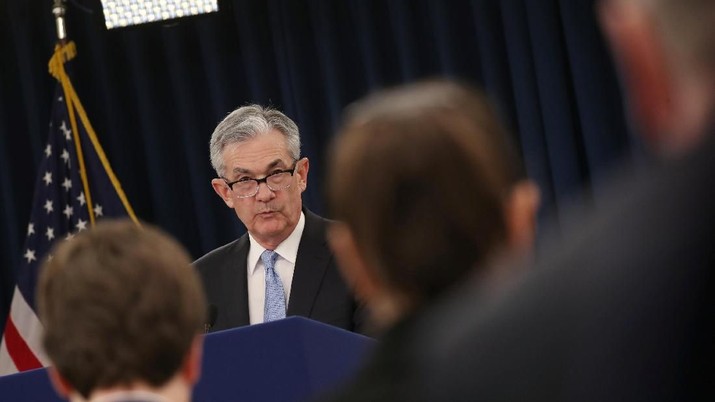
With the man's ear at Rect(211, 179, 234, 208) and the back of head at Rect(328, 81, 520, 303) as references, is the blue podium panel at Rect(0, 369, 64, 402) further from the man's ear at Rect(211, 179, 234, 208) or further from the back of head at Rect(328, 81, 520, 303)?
the back of head at Rect(328, 81, 520, 303)

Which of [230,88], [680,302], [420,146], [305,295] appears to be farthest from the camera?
[230,88]

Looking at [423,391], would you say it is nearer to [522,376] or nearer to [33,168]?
[522,376]

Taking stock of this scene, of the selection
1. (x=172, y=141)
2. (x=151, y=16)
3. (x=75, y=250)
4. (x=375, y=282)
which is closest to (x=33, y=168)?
(x=172, y=141)

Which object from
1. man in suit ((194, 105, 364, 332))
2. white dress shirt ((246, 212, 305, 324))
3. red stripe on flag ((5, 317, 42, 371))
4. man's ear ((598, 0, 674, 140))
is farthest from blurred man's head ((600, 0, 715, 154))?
A: red stripe on flag ((5, 317, 42, 371))

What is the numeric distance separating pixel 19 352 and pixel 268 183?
2.02 metres

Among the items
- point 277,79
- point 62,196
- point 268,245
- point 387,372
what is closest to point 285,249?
point 268,245

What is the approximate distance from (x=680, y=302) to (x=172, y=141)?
5.75 m

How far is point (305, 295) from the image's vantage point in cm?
404

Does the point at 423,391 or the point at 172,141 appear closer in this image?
the point at 423,391

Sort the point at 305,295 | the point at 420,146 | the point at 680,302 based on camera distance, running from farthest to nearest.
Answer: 1. the point at 305,295
2. the point at 420,146
3. the point at 680,302

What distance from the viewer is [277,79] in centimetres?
607

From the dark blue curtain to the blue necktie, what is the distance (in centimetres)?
166

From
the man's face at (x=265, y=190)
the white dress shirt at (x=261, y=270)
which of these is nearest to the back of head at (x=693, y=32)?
the white dress shirt at (x=261, y=270)

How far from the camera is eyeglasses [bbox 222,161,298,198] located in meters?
4.34
